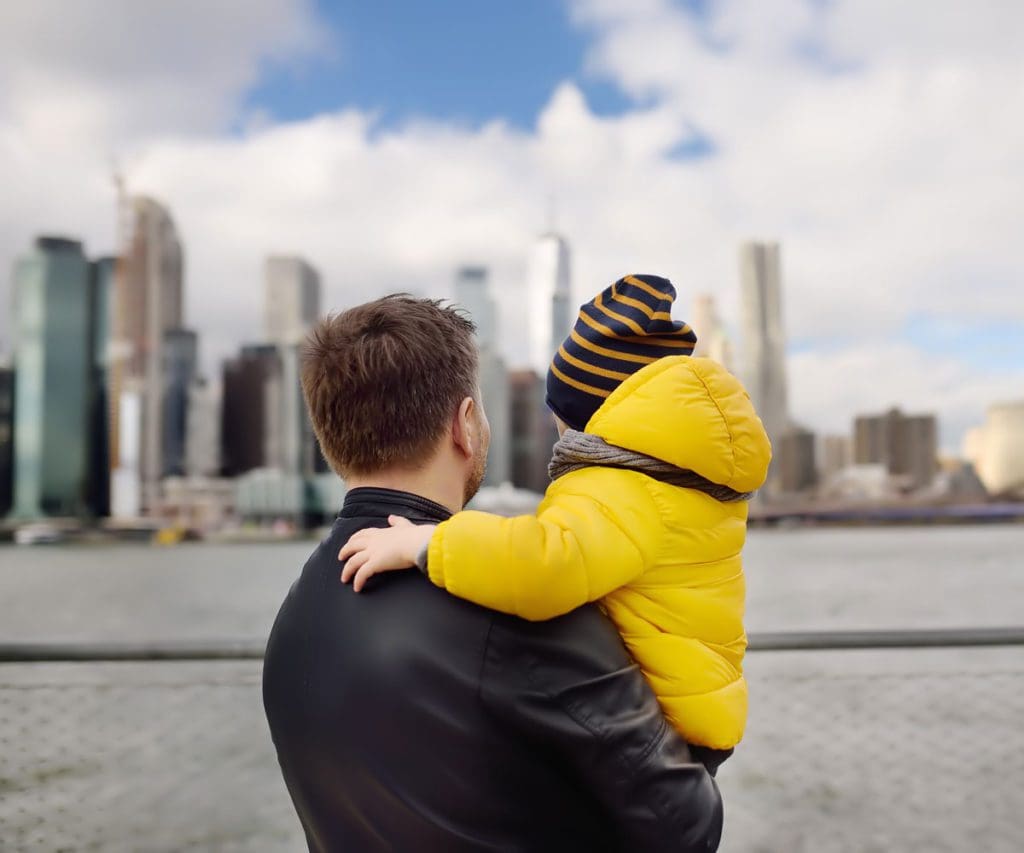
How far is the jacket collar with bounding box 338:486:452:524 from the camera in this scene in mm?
1196

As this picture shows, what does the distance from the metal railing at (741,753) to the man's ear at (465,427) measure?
169 centimetres

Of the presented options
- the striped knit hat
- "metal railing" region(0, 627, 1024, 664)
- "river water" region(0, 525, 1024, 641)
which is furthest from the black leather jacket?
"river water" region(0, 525, 1024, 641)

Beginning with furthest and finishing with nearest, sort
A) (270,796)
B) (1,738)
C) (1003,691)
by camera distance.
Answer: (270,796) → (1003,691) → (1,738)

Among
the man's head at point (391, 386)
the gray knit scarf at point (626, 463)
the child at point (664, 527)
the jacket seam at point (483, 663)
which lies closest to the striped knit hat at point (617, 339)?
the child at point (664, 527)

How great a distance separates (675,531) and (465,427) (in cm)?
33

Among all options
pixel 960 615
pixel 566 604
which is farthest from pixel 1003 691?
pixel 960 615

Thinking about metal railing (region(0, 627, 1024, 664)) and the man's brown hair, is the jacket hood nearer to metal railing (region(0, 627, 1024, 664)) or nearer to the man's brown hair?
the man's brown hair

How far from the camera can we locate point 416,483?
1.23 meters

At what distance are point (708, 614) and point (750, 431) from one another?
0.88ft

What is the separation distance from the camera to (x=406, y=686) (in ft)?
3.45

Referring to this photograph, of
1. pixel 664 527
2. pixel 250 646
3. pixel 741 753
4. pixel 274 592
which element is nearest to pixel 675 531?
pixel 664 527

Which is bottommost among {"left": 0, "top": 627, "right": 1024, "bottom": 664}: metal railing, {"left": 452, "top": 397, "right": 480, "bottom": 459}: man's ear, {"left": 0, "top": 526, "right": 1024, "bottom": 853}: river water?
{"left": 0, "top": 526, "right": 1024, "bottom": 853}: river water

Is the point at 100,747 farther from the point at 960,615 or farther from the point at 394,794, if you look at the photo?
the point at 960,615

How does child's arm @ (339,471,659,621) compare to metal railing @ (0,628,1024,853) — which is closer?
child's arm @ (339,471,659,621)
